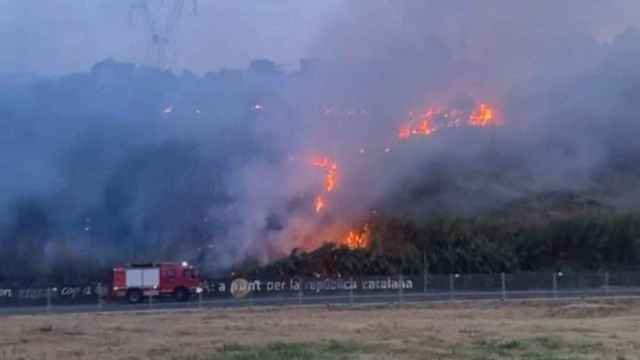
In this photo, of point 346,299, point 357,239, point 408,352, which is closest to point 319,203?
point 357,239

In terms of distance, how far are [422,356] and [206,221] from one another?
62349 millimetres

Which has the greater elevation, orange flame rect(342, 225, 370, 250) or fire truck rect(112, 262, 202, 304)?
orange flame rect(342, 225, 370, 250)

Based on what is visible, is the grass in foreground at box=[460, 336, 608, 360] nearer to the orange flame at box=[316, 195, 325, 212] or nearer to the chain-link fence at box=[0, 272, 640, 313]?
the chain-link fence at box=[0, 272, 640, 313]

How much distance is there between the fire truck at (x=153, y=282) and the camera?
83.2 metres

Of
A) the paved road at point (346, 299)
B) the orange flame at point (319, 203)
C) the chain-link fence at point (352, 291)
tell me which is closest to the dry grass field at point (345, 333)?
the paved road at point (346, 299)

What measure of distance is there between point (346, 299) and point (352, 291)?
5.46ft

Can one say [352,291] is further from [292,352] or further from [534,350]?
[292,352]

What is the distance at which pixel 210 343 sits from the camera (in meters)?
45.7

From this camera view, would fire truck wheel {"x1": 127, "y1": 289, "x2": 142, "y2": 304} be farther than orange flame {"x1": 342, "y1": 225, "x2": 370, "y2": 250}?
No

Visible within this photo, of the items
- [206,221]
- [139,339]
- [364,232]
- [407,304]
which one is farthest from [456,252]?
[139,339]

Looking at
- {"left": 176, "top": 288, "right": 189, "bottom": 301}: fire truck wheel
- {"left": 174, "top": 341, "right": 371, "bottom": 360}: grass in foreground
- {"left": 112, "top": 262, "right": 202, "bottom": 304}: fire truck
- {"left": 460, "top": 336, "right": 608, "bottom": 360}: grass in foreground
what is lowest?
{"left": 460, "top": 336, "right": 608, "bottom": 360}: grass in foreground

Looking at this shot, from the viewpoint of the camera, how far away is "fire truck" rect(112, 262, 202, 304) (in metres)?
83.2

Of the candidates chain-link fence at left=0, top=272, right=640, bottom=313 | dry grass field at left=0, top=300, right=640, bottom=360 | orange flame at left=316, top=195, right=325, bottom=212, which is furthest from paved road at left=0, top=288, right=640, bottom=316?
orange flame at left=316, top=195, right=325, bottom=212

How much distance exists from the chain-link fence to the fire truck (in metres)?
1.72
